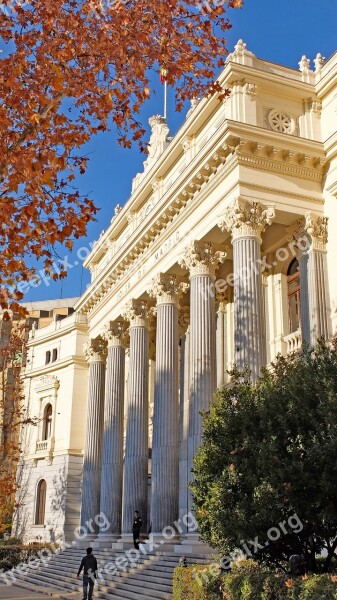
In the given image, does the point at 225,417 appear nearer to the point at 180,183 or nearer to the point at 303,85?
the point at 180,183

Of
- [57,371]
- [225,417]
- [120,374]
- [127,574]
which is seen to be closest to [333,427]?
[225,417]

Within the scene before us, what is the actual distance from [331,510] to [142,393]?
14.7 metres

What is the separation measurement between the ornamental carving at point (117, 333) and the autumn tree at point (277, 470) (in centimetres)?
1650

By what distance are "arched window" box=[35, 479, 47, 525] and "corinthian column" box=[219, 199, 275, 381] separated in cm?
2264

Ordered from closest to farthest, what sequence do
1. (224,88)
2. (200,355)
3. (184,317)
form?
(200,355), (224,88), (184,317)

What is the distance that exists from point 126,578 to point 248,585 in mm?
9987

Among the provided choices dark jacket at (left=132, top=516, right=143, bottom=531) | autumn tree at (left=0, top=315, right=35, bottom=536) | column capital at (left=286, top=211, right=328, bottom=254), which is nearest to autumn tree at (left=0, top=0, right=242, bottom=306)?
autumn tree at (left=0, top=315, right=35, bottom=536)

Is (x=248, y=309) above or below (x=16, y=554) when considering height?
above

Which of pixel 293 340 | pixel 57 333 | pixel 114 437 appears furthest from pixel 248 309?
pixel 57 333

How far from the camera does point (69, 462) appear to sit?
3359cm

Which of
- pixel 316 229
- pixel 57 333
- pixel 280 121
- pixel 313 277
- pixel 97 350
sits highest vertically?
pixel 57 333

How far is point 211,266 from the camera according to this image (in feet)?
65.3

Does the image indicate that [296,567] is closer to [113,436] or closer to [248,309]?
[248,309]

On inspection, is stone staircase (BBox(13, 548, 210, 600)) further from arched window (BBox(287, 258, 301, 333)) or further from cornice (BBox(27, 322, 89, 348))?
cornice (BBox(27, 322, 89, 348))
